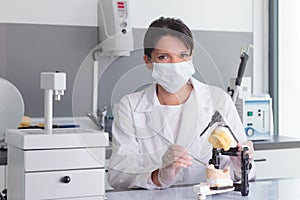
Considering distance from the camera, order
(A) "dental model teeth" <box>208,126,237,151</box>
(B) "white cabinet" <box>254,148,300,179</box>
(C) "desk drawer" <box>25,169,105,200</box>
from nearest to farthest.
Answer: (C) "desk drawer" <box>25,169,105,200</box>
(A) "dental model teeth" <box>208,126,237,151</box>
(B) "white cabinet" <box>254,148,300,179</box>

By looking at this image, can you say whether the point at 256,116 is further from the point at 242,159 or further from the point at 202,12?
the point at 242,159

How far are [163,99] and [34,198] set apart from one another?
65 centimetres

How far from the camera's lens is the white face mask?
150cm

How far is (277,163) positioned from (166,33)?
1666 millimetres

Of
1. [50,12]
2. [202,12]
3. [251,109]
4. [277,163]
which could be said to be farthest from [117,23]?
[277,163]

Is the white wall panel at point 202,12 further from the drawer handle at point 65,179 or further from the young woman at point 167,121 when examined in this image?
the drawer handle at point 65,179

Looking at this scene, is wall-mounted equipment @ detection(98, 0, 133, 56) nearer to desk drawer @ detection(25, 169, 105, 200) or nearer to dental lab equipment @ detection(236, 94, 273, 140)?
dental lab equipment @ detection(236, 94, 273, 140)

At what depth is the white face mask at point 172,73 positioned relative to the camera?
150 centimetres

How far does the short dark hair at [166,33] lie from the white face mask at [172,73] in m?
0.05

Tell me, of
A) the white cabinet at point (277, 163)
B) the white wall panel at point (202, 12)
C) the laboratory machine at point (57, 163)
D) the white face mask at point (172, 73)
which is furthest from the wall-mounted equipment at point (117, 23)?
the laboratory machine at point (57, 163)

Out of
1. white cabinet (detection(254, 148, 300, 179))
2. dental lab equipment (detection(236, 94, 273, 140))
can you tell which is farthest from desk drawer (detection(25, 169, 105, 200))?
dental lab equipment (detection(236, 94, 273, 140))

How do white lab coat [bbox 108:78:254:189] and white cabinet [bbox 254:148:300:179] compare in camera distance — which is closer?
white lab coat [bbox 108:78:254:189]

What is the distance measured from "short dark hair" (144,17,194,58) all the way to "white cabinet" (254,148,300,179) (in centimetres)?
146

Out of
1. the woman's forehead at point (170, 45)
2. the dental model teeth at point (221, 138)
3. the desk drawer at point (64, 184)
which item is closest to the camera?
the desk drawer at point (64, 184)
